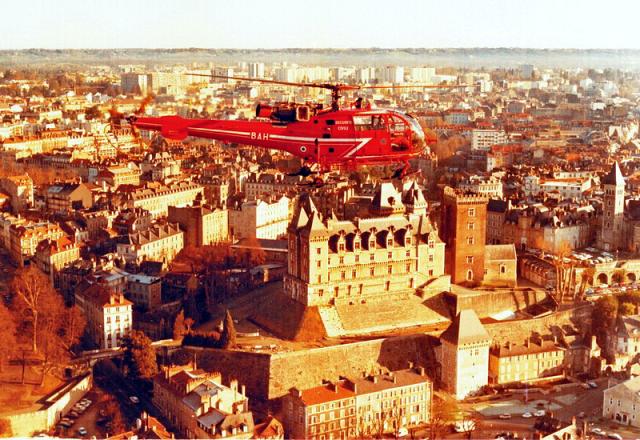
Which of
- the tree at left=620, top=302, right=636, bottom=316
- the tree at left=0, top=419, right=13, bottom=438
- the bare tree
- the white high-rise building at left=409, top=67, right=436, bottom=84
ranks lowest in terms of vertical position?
the tree at left=0, top=419, right=13, bottom=438

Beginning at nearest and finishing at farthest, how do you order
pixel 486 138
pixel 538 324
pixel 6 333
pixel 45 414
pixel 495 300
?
pixel 45 414 < pixel 6 333 < pixel 538 324 < pixel 495 300 < pixel 486 138

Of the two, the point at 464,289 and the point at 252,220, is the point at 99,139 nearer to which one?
the point at 252,220

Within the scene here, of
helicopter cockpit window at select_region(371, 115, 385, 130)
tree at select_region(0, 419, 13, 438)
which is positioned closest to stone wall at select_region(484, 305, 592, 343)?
helicopter cockpit window at select_region(371, 115, 385, 130)

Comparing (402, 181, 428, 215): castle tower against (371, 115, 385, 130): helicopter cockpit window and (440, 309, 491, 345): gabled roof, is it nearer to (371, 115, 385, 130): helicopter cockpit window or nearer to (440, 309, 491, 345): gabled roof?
(440, 309, 491, 345): gabled roof

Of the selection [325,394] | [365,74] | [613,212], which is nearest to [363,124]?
[325,394]

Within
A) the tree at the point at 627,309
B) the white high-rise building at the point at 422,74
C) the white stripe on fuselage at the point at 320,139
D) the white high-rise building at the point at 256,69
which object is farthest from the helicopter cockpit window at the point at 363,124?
the white high-rise building at the point at 422,74

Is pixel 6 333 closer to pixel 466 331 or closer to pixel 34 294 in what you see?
pixel 34 294

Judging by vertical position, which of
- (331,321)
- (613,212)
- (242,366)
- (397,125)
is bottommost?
(242,366)
